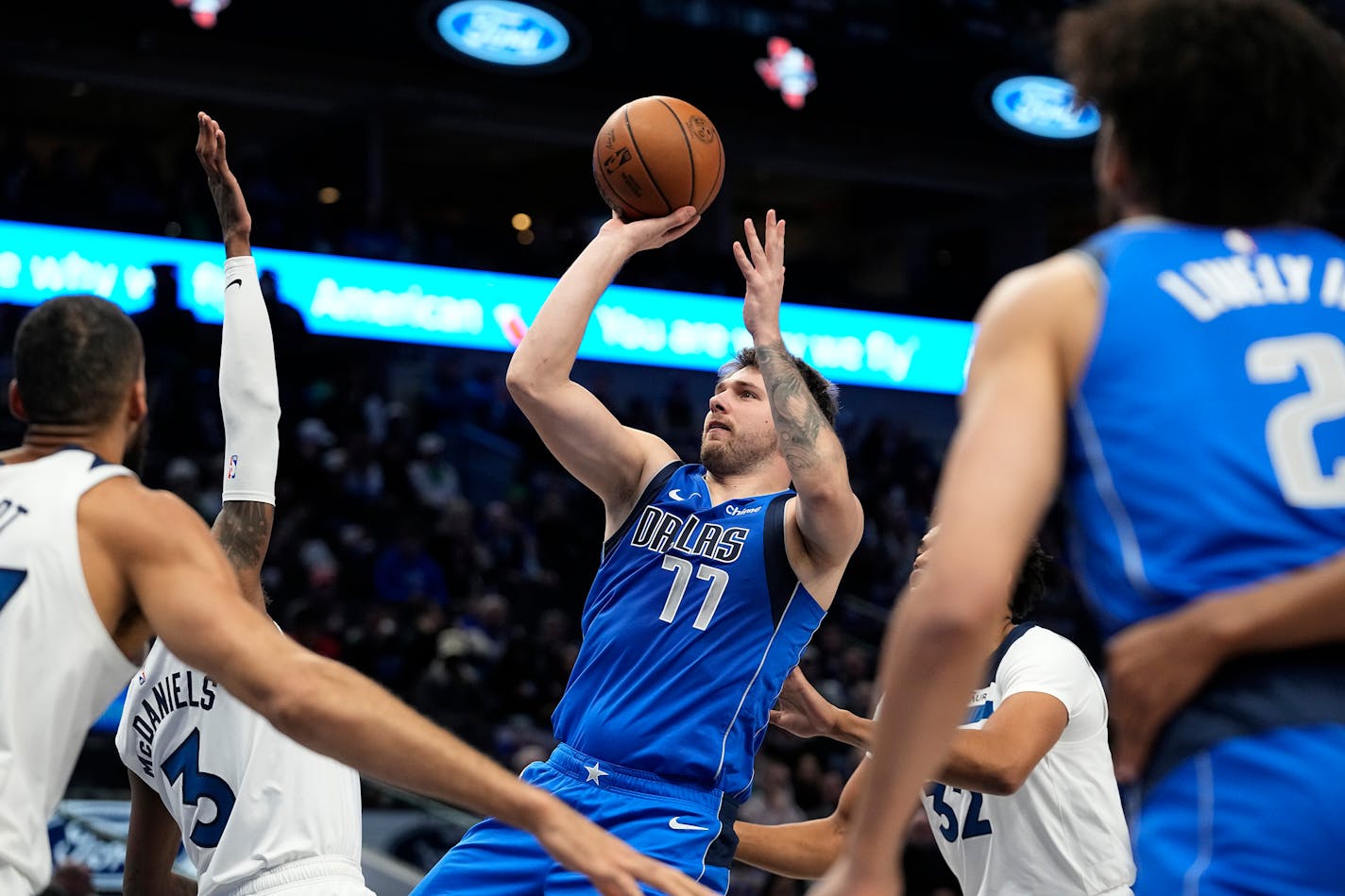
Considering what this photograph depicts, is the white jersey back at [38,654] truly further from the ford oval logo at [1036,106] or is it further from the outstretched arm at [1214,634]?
the ford oval logo at [1036,106]

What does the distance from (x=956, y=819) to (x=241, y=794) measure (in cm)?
212

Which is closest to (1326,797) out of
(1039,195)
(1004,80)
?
(1004,80)

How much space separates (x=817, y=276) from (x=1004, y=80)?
11.2 ft

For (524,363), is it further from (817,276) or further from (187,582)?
(817,276)

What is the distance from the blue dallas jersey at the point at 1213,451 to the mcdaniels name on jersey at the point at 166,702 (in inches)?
104

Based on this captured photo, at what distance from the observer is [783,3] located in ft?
59.0

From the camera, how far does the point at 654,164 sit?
4695 millimetres

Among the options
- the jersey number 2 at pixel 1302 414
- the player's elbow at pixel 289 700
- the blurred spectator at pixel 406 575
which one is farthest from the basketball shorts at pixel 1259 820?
the blurred spectator at pixel 406 575

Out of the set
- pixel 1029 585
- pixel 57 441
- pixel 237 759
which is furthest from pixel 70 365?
pixel 1029 585

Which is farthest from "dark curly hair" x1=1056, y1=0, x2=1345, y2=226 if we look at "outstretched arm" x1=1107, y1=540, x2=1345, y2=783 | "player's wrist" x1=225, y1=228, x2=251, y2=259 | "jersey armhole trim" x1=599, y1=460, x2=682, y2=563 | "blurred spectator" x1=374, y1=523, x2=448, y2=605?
"blurred spectator" x1=374, y1=523, x2=448, y2=605

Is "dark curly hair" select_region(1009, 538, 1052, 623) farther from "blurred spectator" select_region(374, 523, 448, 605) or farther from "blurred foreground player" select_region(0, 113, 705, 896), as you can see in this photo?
"blurred spectator" select_region(374, 523, 448, 605)

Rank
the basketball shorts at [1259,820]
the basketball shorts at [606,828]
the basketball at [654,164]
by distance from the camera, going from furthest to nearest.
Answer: the basketball at [654,164] → the basketball shorts at [606,828] → the basketball shorts at [1259,820]

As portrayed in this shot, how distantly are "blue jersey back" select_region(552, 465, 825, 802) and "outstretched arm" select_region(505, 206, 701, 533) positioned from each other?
0.15m

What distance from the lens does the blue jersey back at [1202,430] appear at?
1864mm
